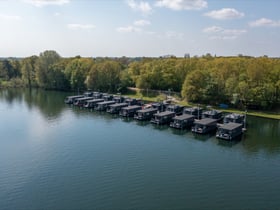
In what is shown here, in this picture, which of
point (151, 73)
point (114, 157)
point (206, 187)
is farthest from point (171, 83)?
point (206, 187)

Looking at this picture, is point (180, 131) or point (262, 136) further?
point (180, 131)

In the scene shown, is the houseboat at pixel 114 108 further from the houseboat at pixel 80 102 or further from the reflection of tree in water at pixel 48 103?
the reflection of tree in water at pixel 48 103

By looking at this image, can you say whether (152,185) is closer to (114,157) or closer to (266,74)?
(114,157)

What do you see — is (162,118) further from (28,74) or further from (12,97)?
(28,74)

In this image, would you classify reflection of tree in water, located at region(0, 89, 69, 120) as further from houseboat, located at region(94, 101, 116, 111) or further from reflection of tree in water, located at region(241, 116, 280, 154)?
reflection of tree in water, located at region(241, 116, 280, 154)

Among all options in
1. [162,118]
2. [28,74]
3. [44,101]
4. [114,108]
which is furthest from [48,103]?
[28,74]

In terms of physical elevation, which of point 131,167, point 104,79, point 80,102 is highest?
point 104,79
